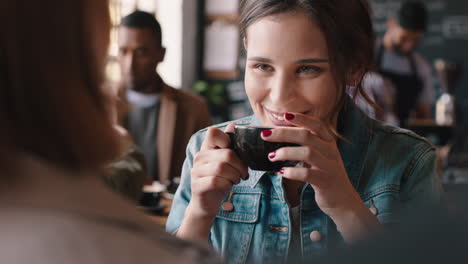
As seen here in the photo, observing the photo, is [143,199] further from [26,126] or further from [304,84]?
[26,126]

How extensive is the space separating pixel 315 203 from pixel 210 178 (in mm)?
286

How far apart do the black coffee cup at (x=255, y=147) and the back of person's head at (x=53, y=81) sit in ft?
1.51

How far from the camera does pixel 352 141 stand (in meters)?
1.31

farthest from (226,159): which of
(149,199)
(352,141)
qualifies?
(149,199)

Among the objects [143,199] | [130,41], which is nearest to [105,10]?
[143,199]

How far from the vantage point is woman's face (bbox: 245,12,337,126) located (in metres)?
1.17

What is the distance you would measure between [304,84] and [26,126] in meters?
0.76

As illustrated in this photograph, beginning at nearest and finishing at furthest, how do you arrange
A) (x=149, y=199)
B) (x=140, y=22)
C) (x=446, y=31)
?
(x=149, y=199) < (x=140, y=22) < (x=446, y=31)

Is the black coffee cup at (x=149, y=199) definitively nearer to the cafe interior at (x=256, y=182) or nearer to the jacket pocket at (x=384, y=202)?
the cafe interior at (x=256, y=182)

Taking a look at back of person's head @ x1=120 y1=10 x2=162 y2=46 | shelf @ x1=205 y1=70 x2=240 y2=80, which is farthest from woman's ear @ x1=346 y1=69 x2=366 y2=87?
shelf @ x1=205 y1=70 x2=240 y2=80

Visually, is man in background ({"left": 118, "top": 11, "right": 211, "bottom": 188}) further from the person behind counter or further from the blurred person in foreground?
the blurred person in foreground

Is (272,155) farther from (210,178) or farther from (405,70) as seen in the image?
(405,70)

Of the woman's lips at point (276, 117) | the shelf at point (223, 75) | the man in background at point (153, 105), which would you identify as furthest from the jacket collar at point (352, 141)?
the shelf at point (223, 75)

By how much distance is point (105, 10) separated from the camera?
61cm
